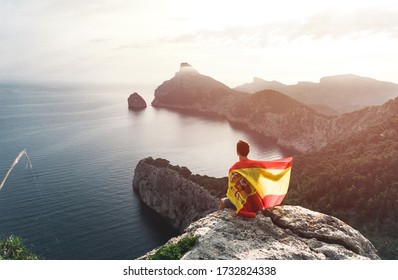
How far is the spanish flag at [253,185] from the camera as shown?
1258cm

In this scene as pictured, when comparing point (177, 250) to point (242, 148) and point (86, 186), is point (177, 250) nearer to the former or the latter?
point (242, 148)

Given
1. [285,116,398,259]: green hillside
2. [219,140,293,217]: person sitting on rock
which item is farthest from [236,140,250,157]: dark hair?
[285,116,398,259]: green hillside

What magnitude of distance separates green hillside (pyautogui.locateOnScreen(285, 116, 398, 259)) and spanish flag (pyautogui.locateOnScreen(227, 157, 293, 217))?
19498 millimetres

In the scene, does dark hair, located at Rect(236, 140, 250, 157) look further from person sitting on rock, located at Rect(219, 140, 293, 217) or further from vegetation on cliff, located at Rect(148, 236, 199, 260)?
vegetation on cliff, located at Rect(148, 236, 199, 260)

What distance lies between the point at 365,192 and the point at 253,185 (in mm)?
39928

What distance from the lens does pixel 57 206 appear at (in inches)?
3155

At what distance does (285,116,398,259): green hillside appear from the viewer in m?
35.0

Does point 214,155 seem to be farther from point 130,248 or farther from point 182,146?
point 130,248

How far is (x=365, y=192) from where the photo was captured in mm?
45781

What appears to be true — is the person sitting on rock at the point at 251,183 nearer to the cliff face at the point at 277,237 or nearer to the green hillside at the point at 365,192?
the cliff face at the point at 277,237

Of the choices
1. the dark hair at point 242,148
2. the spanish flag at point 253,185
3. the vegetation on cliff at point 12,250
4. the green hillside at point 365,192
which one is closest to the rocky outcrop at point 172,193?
the green hillside at point 365,192

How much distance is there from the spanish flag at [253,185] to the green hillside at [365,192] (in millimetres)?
19498

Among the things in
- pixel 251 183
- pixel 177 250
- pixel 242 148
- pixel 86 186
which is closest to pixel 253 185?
pixel 251 183
